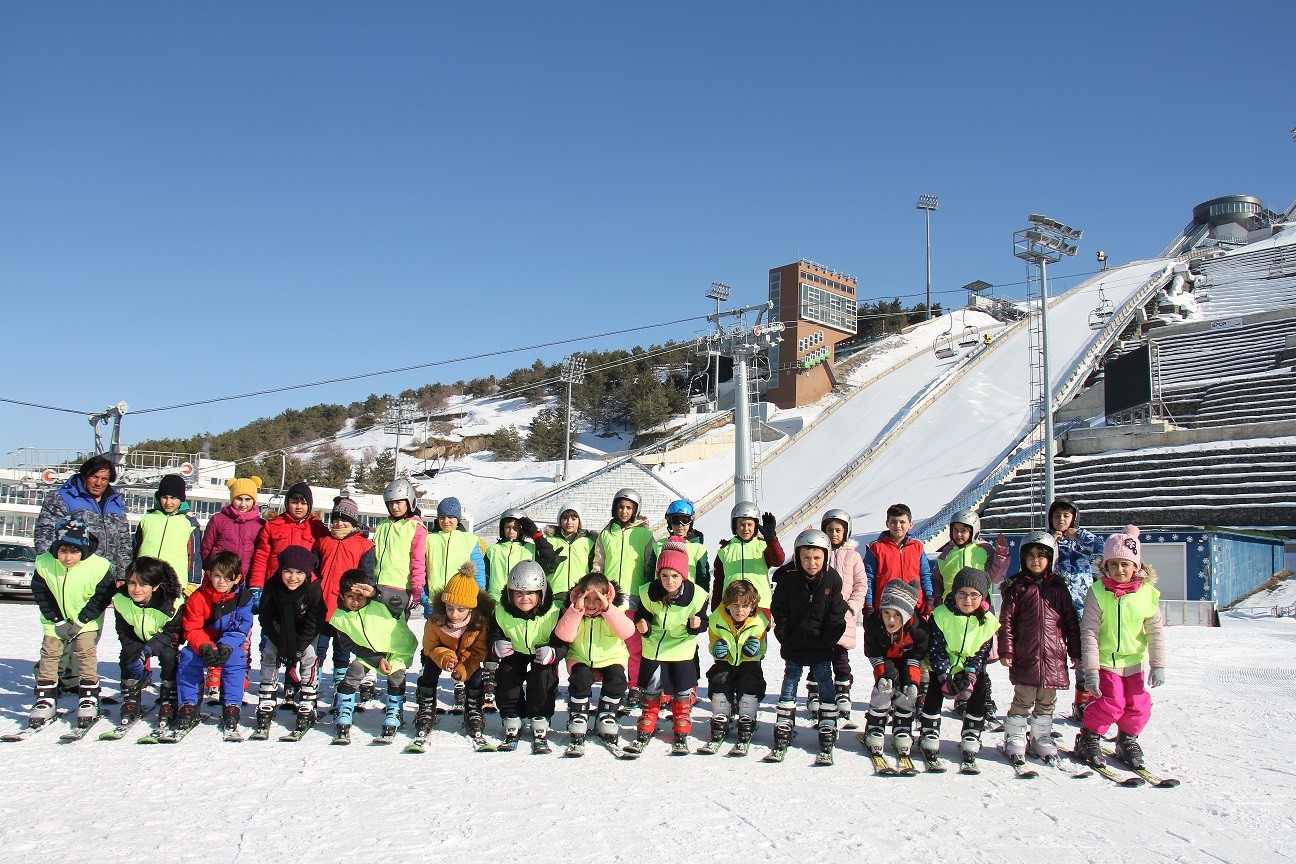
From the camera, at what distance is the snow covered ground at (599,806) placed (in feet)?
13.4

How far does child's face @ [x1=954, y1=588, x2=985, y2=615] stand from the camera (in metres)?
6.01

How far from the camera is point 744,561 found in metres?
6.94

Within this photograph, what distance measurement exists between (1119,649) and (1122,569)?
484mm

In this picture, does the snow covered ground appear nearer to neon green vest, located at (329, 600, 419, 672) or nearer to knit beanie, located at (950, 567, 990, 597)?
neon green vest, located at (329, 600, 419, 672)

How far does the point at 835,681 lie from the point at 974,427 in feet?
121

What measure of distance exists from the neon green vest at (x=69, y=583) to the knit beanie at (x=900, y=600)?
509 centimetres

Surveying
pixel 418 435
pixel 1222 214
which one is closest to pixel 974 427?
pixel 418 435

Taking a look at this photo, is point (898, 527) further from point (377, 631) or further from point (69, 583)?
point (69, 583)

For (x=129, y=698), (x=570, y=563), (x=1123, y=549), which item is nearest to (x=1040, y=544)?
(x=1123, y=549)

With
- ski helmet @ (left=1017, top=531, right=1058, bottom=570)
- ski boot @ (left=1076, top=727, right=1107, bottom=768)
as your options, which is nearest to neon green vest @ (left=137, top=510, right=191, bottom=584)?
ski helmet @ (left=1017, top=531, right=1058, bottom=570)

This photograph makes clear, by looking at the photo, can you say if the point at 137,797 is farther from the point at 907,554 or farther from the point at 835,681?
the point at 907,554

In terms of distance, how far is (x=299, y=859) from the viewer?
385 cm

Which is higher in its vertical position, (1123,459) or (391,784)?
(1123,459)

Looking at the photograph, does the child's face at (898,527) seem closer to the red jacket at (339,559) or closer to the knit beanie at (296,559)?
the red jacket at (339,559)
